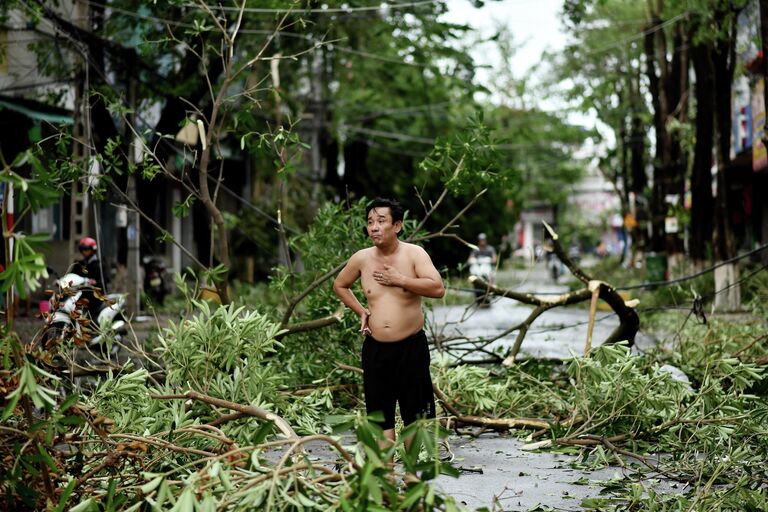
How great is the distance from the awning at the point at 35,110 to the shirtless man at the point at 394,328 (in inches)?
456

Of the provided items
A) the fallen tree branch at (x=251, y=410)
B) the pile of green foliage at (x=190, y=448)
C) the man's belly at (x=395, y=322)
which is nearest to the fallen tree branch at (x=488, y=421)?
the pile of green foliage at (x=190, y=448)

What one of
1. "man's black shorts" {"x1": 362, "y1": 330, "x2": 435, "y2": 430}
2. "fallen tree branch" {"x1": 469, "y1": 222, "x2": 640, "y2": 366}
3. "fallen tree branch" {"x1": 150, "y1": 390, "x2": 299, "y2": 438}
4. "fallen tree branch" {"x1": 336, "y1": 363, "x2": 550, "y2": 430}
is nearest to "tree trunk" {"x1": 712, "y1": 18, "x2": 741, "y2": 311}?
"fallen tree branch" {"x1": 469, "y1": 222, "x2": 640, "y2": 366}

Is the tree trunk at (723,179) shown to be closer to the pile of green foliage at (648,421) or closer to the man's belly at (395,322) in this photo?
the pile of green foliage at (648,421)

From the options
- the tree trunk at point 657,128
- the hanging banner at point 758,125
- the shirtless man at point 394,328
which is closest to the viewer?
the shirtless man at point 394,328

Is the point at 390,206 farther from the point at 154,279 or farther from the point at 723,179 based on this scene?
the point at 723,179

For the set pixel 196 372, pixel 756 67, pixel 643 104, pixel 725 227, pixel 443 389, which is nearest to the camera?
pixel 196 372

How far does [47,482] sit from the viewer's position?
17.1 feet

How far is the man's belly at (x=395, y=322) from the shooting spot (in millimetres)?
6625

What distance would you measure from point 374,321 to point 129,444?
1.75 metres

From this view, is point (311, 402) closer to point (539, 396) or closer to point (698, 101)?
point (539, 396)

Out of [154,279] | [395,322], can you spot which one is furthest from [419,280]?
[154,279]

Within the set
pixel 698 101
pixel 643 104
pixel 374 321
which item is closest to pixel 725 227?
pixel 698 101

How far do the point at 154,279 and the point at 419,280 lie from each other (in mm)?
17038

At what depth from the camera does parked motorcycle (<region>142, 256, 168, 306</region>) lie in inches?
897
